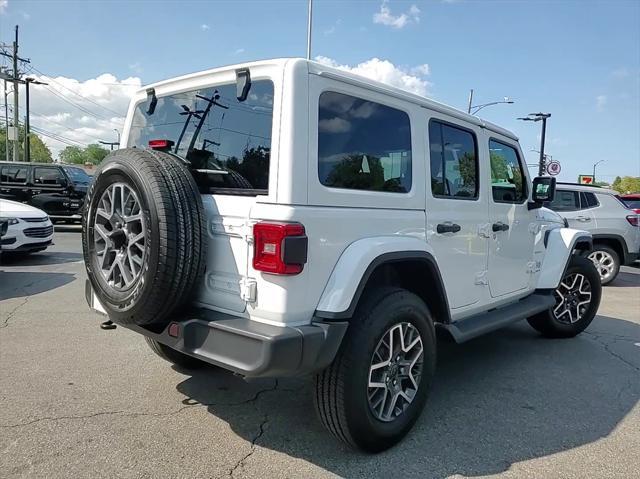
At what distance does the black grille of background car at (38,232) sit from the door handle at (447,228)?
8.06 metres

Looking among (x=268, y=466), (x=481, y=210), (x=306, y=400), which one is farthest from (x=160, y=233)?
(x=481, y=210)

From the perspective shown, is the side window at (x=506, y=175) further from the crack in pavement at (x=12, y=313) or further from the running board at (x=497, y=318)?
the crack in pavement at (x=12, y=313)

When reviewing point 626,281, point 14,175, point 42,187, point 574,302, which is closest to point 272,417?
point 574,302

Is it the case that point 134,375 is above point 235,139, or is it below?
below

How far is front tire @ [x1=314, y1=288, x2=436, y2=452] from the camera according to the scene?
2600 mm

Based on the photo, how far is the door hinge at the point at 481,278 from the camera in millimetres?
3766

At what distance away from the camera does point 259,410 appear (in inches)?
131

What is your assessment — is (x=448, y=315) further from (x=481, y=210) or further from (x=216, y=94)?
(x=216, y=94)

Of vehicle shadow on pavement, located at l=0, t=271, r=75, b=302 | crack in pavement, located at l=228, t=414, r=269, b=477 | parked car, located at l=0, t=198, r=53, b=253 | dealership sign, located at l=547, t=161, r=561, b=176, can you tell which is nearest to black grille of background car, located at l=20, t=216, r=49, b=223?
parked car, located at l=0, t=198, r=53, b=253

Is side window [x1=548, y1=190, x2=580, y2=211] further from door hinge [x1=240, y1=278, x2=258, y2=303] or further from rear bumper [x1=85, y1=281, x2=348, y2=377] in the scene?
door hinge [x1=240, y1=278, x2=258, y2=303]

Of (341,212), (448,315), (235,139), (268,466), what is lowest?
(268,466)

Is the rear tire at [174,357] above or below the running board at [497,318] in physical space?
below

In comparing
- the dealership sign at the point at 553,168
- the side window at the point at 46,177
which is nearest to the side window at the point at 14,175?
the side window at the point at 46,177

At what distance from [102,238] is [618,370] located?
4.44 m
